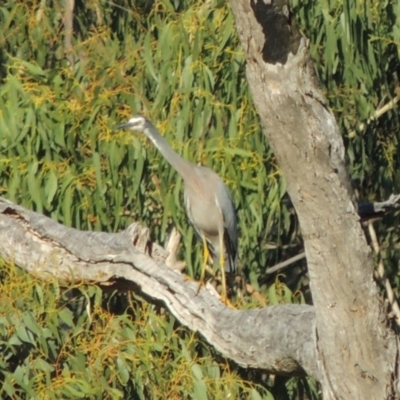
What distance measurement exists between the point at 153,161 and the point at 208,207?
0.28 m

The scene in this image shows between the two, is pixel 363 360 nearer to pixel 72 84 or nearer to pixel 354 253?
pixel 354 253

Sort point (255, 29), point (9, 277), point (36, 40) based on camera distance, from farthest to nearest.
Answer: point (36, 40), point (9, 277), point (255, 29)

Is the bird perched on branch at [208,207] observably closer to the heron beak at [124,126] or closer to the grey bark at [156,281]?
the heron beak at [124,126]

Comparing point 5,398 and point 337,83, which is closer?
point 5,398

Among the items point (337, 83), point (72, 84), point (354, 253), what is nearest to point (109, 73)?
point (72, 84)

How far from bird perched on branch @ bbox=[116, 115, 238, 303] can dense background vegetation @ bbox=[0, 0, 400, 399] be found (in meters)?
0.05

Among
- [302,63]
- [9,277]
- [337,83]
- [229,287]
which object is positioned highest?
[302,63]

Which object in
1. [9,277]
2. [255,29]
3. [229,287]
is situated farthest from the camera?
[229,287]

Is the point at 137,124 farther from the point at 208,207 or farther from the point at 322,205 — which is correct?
the point at 322,205

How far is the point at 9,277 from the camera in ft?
16.0

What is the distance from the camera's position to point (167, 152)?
5.11 meters

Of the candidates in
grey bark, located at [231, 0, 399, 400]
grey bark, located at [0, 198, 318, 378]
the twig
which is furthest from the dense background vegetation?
grey bark, located at [231, 0, 399, 400]

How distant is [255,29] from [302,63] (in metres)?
0.15

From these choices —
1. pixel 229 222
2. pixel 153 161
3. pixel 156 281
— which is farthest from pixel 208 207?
pixel 156 281
